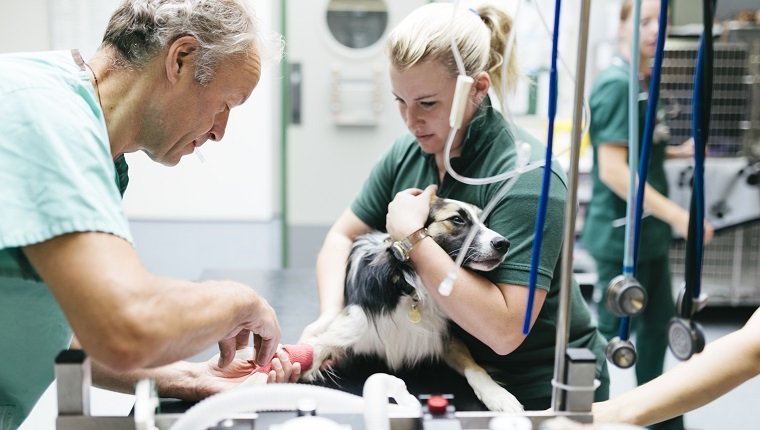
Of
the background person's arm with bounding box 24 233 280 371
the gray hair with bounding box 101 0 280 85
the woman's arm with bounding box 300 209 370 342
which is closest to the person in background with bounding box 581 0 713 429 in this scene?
the woman's arm with bounding box 300 209 370 342

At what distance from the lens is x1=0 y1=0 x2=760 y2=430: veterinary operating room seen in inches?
31.3

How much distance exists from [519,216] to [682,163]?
2.57m

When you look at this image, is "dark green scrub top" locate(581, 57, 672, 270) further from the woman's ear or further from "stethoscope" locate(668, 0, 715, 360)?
"stethoscope" locate(668, 0, 715, 360)

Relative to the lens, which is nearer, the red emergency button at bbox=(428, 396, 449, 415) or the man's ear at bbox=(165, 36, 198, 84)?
the red emergency button at bbox=(428, 396, 449, 415)

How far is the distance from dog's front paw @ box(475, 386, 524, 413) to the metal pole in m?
0.30

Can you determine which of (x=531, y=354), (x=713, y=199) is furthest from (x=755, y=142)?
(x=531, y=354)

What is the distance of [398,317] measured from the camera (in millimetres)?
1446

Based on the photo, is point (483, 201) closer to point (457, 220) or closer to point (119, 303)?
point (457, 220)

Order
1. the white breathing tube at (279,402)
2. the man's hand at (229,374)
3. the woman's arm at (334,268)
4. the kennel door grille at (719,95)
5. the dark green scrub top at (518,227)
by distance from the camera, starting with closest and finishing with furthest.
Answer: the white breathing tube at (279,402), the man's hand at (229,374), the dark green scrub top at (518,227), the woman's arm at (334,268), the kennel door grille at (719,95)

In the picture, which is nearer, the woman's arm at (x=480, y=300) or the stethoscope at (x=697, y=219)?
the stethoscope at (x=697, y=219)

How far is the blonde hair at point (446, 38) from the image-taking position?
1.28 metres

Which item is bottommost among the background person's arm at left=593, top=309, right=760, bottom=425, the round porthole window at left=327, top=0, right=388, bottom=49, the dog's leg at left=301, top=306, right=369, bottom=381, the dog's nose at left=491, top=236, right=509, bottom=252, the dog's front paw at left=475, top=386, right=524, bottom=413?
the dog's front paw at left=475, top=386, right=524, bottom=413

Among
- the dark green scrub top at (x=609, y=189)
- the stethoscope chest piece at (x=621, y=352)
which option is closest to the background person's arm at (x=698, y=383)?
the stethoscope chest piece at (x=621, y=352)

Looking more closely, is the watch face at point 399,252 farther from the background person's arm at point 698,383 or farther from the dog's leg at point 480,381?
the background person's arm at point 698,383
